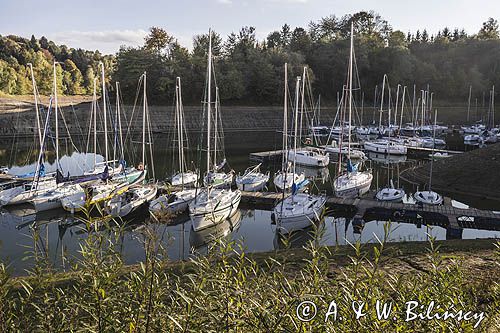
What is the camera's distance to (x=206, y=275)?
3.74 metres

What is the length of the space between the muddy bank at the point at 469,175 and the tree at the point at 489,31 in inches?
3119

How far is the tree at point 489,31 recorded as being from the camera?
93.2m

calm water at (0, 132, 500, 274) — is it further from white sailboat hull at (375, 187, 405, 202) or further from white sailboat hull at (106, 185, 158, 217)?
white sailboat hull at (375, 187, 405, 202)

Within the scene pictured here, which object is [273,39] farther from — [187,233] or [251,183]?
[187,233]

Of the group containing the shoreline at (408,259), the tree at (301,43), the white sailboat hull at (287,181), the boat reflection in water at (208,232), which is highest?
the tree at (301,43)

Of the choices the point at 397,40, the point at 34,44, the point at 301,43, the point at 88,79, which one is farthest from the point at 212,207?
the point at 34,44

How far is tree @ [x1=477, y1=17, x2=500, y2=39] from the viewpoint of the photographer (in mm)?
93188

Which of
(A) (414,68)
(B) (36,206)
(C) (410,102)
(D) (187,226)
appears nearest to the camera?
(D) (187,226)

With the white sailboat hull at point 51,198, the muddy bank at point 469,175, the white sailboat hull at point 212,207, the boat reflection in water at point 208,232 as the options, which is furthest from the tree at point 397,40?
the white sailboat hull at point 51,198

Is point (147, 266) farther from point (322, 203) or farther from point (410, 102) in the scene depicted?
point (410, 102)

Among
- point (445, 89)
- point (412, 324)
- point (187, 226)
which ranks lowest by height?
Answer: point (187, 226)

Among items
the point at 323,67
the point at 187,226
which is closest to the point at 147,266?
the point at 187,226

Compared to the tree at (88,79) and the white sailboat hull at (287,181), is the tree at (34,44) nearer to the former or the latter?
the tree at (88,79)

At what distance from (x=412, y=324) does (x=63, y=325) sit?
315cm
